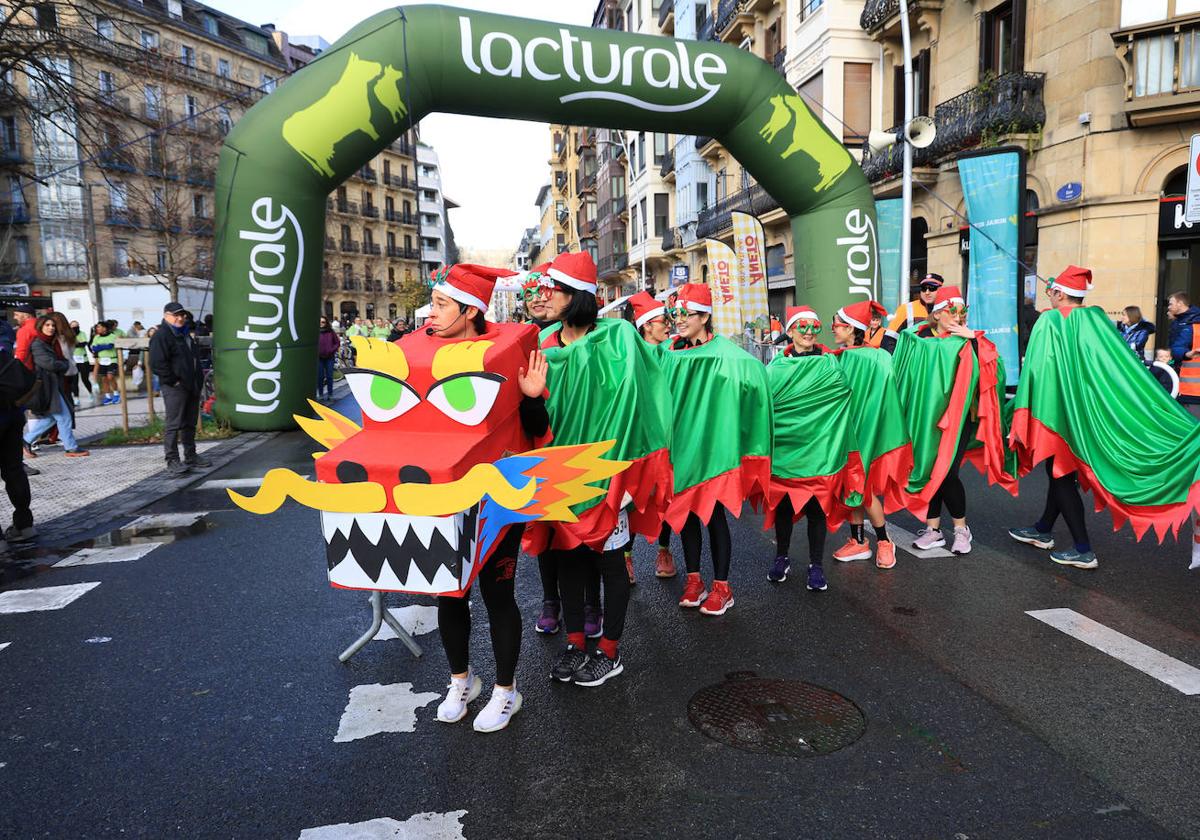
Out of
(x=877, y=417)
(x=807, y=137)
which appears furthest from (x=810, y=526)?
(x=807, y=137)

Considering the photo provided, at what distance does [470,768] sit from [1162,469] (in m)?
4.45

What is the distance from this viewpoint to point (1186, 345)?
9852 millimetres

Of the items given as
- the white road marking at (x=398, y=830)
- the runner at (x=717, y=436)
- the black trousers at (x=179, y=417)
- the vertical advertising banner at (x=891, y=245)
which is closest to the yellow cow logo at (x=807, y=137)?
the vertical advertising banner at (x=891, y=245)

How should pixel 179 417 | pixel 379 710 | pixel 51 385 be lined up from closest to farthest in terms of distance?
1. pixel 379 710
2. pixel 179 417
3. pixel 51 385

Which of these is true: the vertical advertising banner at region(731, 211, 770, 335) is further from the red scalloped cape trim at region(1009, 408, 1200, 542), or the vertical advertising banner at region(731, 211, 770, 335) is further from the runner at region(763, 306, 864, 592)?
the runner at region(763, 306, 864, 592)

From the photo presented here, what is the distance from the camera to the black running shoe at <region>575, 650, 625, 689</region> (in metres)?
3.61

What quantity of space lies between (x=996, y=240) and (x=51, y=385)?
41.9ft

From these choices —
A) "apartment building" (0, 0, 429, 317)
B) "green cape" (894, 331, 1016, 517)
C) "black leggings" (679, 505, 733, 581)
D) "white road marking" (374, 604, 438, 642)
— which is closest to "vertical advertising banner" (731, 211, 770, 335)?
"apartment building" (0, 0, 429, 317)

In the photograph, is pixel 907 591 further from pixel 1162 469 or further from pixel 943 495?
pixel 1162 469

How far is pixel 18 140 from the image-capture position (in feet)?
119

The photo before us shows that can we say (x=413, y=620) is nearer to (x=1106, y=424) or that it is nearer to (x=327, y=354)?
(x=1106, y=424)

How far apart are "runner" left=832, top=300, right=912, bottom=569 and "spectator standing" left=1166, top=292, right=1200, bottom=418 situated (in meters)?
6.81

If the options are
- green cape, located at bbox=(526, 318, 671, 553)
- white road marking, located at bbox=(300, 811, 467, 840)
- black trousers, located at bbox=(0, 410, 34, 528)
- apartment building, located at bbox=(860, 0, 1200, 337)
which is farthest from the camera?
apartment building, located at bbox=(860, 0, 1200, 337)

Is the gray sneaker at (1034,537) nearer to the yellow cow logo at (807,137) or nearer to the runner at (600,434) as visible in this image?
the runner at (600,434)
